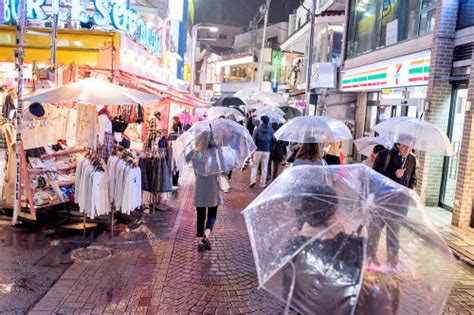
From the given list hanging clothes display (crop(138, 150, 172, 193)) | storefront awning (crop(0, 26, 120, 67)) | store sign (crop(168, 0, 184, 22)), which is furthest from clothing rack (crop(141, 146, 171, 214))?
store sign (crop(168, 0, 184, 22))

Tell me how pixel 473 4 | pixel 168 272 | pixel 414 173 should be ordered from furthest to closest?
pixel 473 4 → pixel 414 173 → pixel 168 272

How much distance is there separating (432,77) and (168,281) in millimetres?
7713

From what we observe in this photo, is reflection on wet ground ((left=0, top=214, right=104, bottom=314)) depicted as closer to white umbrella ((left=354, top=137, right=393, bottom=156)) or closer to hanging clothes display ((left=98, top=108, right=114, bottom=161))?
hanging clothes display ((left=98, top=108, right=114, bottom=161))

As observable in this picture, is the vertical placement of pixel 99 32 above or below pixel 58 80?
above

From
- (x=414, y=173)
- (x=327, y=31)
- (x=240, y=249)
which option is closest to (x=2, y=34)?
(x=240, y=249)

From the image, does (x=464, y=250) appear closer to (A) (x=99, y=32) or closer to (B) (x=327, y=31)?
(A) (x=99, y=32)

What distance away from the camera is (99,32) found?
36.4 ft

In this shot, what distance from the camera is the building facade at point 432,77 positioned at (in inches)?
361

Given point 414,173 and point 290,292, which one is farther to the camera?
point 414,173

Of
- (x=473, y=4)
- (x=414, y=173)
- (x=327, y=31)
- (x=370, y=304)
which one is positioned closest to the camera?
(x=370, y=304)

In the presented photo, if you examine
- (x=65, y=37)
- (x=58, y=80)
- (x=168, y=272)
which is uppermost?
(x=65, y=37)

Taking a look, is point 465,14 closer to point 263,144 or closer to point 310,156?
point 263,144

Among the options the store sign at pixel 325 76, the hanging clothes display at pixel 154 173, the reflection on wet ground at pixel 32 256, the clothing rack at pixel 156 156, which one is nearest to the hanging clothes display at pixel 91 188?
the reflection on wet ground at pixel 32 256

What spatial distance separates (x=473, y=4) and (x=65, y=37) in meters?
9.31
